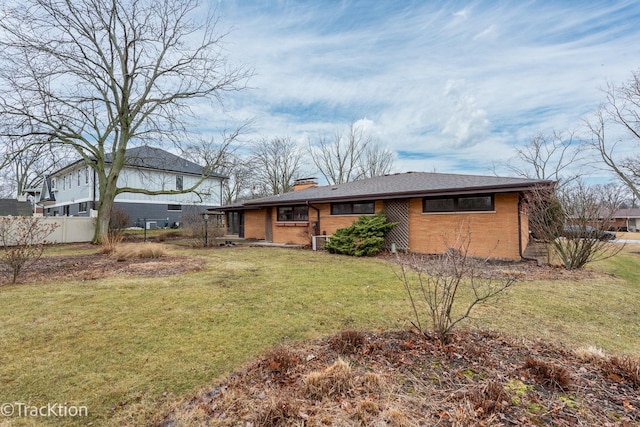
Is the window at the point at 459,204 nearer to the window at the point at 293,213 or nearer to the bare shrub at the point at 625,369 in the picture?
the window at the point at 293,213

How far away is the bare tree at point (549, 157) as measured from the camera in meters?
25.2

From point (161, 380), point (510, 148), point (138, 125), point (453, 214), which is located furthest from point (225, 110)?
point (510, 148)

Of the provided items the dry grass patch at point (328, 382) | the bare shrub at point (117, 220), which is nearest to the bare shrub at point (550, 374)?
the dry grass patch at point (328, 382)

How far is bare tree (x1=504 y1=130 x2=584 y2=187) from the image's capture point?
82.6ft

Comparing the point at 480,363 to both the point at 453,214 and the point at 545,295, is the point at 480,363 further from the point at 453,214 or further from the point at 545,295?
the point at 453,214

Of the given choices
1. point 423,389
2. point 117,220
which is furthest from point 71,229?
point 423,389

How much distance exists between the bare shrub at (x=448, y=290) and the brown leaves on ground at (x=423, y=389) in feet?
1.02

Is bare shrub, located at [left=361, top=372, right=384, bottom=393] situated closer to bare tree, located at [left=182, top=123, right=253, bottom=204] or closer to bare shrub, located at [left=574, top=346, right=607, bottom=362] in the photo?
bare shrub, located at [left=574, top=346, right=607, bottom=362]

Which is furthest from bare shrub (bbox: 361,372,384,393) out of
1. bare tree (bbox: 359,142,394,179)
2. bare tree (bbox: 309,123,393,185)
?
bare tree (bbox: 359,142,394,179)

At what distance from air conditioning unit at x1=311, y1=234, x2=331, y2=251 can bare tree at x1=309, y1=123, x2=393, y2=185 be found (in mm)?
Result: 19293

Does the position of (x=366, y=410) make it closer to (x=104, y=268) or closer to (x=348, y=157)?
(x=104, y=268)

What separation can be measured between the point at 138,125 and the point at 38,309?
44.8 feet

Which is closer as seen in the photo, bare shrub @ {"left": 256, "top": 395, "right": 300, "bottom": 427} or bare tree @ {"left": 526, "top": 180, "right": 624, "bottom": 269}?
bare shrub @ {"left": 256, "top": 395, "right": 300, "bottom": 427}

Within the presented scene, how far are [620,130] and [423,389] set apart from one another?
28394 mm
